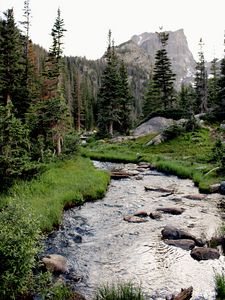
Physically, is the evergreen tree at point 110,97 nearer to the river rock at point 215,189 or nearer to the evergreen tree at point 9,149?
the river rock at point 215,189

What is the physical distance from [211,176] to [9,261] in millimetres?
21949

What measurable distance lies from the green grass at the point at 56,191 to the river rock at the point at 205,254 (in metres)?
7.09

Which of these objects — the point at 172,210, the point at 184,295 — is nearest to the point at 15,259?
the point at 184,295

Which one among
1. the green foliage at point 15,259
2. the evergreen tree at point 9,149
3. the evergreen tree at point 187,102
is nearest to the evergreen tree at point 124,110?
the evergreen tree at point 187,102

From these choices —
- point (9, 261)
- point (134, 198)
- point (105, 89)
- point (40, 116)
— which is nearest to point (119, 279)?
point (9, 261)

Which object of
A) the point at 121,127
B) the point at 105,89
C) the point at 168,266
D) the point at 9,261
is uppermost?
the point at 105,89

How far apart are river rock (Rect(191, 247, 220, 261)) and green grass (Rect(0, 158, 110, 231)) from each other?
7093 millimetres

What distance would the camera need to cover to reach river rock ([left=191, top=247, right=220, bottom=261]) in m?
14.0

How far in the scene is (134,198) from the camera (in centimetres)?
2472

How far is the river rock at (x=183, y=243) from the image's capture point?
49.9 feet

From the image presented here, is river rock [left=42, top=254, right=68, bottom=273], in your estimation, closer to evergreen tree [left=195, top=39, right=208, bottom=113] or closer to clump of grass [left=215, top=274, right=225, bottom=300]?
clump of grass [left=215, top=274, right=225, bottom=300]

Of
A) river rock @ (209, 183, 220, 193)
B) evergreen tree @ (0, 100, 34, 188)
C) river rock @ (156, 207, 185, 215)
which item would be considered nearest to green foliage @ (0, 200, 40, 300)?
evergreen tree @ (0, 100, 34, 188)

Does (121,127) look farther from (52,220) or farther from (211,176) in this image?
(52,220)

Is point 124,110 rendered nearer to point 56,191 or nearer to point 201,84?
point 201,84
